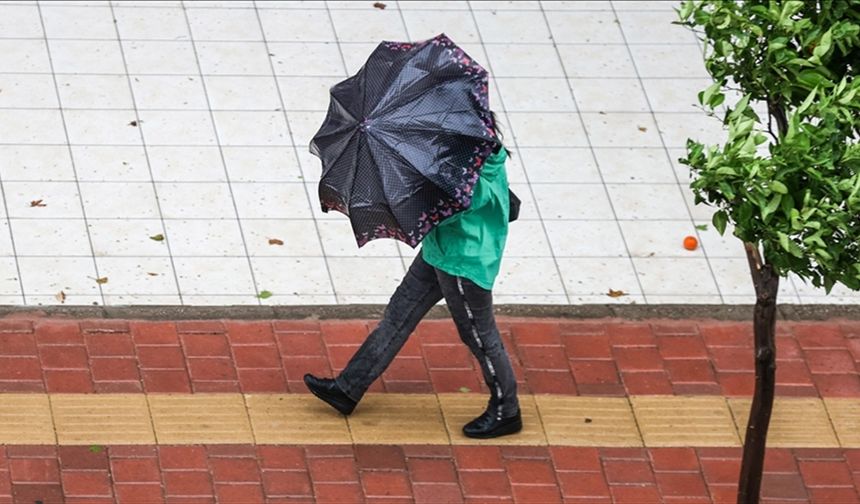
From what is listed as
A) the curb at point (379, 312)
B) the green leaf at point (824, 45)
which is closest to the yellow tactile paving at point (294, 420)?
the curb at point (379, 312)

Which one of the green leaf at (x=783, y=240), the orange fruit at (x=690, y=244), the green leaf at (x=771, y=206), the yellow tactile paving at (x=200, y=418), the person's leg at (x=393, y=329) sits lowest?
the orange fruit at (x=690, y=244)

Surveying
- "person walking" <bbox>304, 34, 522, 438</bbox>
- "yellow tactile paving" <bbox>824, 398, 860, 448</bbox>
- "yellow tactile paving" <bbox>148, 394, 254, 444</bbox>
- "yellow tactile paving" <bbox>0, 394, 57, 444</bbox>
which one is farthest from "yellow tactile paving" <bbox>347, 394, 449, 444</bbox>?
"yellow tactile paving" <bbox>824, 398, 860, 448</bbox>

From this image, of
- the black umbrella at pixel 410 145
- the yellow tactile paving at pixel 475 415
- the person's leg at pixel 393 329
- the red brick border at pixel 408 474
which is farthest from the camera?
the yellow tactile paving at pixel 475 415

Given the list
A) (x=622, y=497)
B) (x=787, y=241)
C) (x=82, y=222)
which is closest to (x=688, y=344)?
(x=622, y=497)

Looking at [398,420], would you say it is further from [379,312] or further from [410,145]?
[410,145]

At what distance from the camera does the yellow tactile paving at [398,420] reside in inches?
310

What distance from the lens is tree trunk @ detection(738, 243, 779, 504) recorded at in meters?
6.73

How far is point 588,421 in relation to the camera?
319 inches

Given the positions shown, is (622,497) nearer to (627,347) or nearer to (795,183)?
(627,347)

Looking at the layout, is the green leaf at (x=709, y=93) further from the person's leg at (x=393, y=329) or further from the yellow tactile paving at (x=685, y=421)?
the yellow tactile paving at (x=685, y=421)

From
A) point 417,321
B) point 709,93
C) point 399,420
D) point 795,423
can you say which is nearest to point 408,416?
point 399,420

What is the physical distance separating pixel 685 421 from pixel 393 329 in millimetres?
1590

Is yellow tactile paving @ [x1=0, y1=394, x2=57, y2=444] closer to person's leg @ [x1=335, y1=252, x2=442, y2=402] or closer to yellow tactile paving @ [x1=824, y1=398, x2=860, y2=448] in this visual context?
person's leg @ [x1=335, y1=252, x2=442, y2=402]

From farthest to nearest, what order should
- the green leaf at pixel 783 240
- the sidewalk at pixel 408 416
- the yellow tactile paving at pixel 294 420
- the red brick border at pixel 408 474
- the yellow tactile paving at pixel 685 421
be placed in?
the yellow tactile paving at pixel 685 421 → the yellow tactile paving at pixel 294 420 → the sidewalk at pixel 408 416 → the red brick border at pixel 408 474 → the green leaf at pixel 783 240
